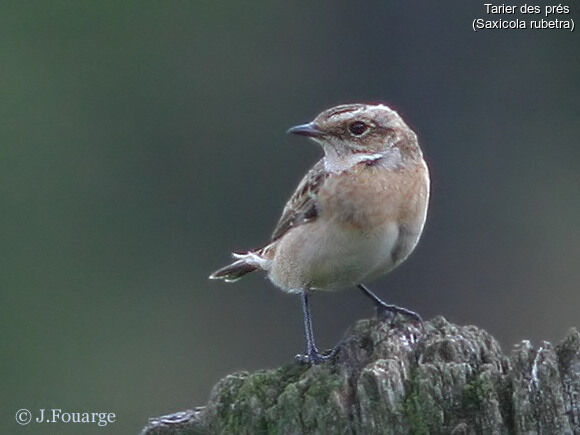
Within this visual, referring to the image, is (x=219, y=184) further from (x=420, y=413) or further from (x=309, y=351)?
(x=420, y=413)

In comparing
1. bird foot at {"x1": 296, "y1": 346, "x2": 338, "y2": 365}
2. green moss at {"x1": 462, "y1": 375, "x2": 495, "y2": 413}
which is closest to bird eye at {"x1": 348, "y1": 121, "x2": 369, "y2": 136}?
bird foot at {"x1": 296, "y1": 346, "x2": 338, "y2": 365}

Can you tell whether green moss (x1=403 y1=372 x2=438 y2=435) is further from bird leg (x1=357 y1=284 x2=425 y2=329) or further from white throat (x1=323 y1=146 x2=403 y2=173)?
white throat (x1=323 y1=146 x2=403 y2=173)

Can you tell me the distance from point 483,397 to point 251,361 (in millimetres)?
12006

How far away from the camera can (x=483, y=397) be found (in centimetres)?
770

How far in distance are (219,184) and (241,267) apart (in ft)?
37.2

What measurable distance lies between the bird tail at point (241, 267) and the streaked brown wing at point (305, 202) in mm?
439

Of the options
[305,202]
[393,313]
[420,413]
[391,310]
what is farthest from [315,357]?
[305,202]

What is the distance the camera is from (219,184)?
2252cm

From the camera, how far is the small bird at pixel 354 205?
10055 millimetres

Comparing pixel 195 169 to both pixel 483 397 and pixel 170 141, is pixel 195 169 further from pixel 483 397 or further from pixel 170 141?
pixel 483 397

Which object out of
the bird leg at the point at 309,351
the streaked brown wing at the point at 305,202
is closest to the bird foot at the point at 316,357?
the bird leg at the point at 309,351

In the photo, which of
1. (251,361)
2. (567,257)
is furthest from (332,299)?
(567,257)

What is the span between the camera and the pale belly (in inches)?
395

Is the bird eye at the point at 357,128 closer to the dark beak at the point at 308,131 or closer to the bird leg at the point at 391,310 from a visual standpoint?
the dark beak at the point at 308,131
